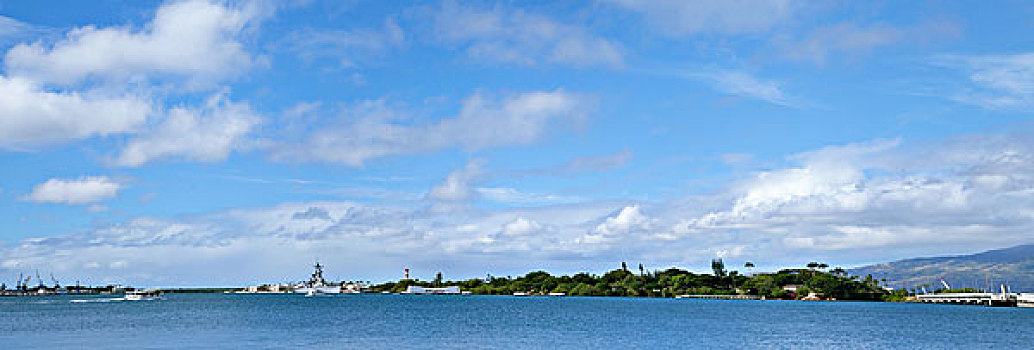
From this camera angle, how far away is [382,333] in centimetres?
9081

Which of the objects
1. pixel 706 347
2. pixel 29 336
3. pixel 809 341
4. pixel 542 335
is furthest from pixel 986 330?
pixel 29 336

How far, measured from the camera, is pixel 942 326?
107 m

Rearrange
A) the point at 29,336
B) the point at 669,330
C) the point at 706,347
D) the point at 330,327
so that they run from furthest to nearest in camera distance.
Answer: the point at 330,327 < the point at 669,330 < the point at 29,336 < the point at 706,347

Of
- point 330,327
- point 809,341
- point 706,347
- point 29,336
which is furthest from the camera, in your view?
point 330,327

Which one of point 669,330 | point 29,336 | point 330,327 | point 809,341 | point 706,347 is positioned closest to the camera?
point 706,347

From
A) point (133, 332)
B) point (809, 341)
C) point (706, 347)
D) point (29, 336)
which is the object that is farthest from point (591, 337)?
point (29, 336)

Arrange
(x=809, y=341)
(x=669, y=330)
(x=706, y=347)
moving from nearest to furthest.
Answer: (x=706, y=347) → (x=809, y=341) → (x=669, y=330)

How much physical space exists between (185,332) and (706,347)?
5511 cm

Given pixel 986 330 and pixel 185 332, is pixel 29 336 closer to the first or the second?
pixel 185 332

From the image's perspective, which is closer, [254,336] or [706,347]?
[706,347]

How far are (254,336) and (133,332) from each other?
16558 mm

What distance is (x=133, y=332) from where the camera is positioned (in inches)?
3541

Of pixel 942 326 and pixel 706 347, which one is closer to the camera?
pixel 706 347

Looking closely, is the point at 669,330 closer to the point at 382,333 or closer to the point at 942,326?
the point at 382,333
